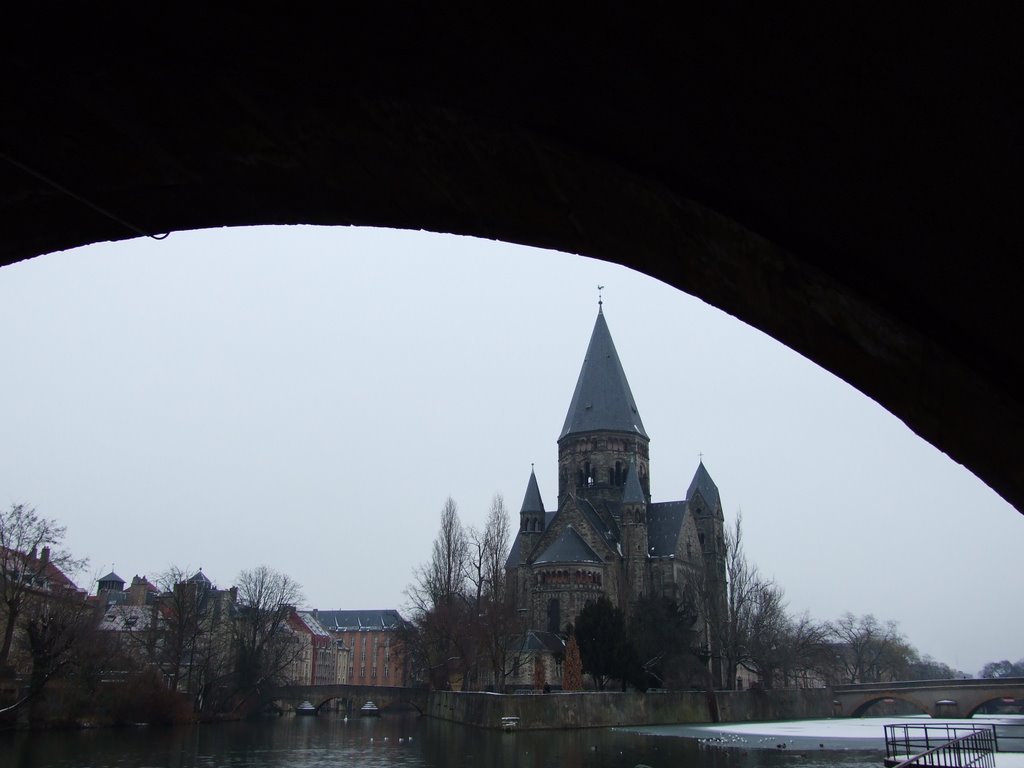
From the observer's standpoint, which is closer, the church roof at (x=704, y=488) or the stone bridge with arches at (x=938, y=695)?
the stone bridge with arches at (x=938, y=695)

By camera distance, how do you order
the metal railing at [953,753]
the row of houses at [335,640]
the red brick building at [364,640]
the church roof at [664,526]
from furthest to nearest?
the red brick building at [364,640] → the row of houses at [335,640] → the church roof at [664,526] → the metal railing at [953,753]

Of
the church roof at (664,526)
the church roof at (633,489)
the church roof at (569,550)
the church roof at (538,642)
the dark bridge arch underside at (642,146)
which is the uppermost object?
the church roof at (633,489)

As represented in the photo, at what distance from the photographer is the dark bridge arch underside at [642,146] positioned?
6.56 ft

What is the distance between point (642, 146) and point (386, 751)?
108 feet

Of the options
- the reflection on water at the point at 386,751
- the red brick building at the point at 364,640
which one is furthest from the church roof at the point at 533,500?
the red brick building at the point at 364,640

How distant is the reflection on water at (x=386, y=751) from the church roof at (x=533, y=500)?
88.1 ft

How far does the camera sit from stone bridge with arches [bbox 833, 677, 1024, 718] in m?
52.3

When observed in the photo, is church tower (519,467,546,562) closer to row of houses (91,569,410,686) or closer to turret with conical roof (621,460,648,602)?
turret with conical roof (621,460,648,602)

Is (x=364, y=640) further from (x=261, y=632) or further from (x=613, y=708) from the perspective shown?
(x=613, y=708)

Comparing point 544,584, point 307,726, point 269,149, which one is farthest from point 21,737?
point 269,149

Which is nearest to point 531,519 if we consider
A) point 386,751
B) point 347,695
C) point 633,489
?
point 633,489

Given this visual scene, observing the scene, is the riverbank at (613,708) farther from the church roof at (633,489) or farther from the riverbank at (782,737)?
the church roof at (633,489)

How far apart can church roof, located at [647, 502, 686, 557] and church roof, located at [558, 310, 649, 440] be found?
576 centimetres

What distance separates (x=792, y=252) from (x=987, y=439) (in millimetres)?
761
